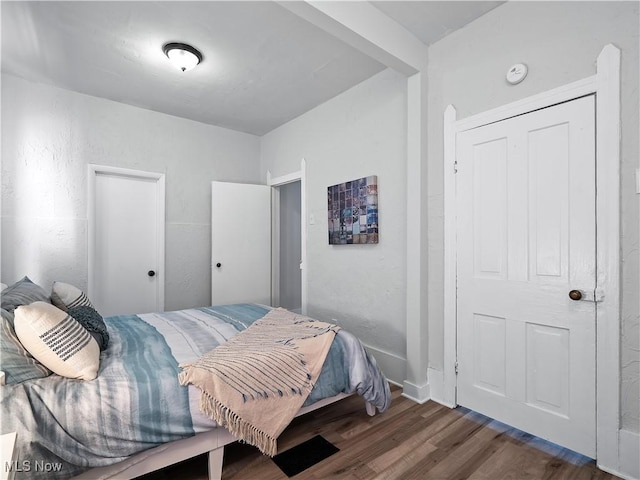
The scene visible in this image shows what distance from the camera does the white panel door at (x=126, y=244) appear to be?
3.46 meters

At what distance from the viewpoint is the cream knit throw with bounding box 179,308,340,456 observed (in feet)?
5.02

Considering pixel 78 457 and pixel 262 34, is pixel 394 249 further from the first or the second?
pixel 78 457

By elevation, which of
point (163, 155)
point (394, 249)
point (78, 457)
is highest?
point (163, 155)

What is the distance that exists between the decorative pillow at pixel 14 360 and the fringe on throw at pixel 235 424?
2.22 feet

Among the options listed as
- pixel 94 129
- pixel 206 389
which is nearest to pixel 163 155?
pixel 94 129

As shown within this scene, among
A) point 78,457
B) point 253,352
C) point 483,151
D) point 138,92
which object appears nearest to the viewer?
point 78,457

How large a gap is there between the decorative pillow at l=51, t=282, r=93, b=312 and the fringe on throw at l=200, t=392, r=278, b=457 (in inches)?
48.6

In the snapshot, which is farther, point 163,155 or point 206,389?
point 163,155

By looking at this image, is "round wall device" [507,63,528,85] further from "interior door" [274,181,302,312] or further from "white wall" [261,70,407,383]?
"interior door" [274,181,302,312]

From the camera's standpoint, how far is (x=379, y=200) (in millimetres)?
2910

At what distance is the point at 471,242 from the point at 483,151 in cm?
62

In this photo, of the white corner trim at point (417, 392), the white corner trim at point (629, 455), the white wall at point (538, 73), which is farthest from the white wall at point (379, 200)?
the white corner trim at point (629, 455)

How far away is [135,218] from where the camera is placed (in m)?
3.68

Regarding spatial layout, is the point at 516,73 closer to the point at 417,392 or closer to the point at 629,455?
the point at 629,455
